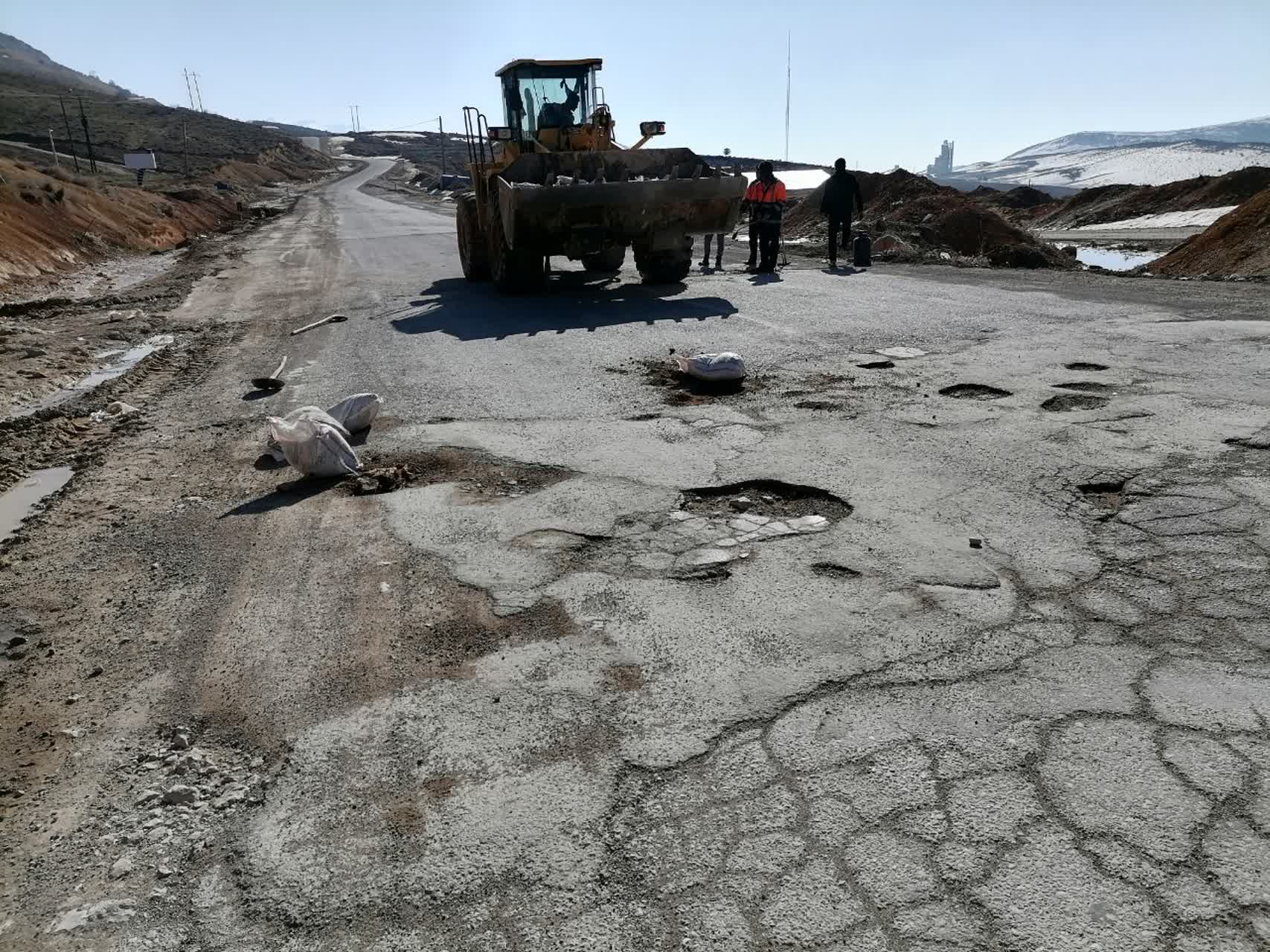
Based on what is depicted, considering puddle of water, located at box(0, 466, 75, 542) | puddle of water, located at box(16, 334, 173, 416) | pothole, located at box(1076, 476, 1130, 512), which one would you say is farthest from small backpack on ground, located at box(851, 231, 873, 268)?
puddle of water, located at box(0, 466, 75, 542)

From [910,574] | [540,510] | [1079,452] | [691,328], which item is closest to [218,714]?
[540,510]

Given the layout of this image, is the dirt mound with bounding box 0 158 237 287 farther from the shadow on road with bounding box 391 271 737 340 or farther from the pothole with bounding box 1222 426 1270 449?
the pothole with bounding box 1222 426 1270 449

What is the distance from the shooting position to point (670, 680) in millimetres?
3176

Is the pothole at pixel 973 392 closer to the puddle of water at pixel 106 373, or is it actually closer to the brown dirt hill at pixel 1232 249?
the puddle of water at pixel 106 373

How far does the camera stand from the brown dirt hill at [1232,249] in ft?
42.4

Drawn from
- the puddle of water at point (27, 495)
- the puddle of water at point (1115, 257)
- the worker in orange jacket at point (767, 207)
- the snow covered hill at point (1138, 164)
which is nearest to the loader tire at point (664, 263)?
the worker in orange jacket at point (767, 207)

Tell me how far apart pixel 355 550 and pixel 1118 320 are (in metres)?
7.54

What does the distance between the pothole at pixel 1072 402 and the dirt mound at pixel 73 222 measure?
15.7 metres

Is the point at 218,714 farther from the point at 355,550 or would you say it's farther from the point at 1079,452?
the point at 1079,452

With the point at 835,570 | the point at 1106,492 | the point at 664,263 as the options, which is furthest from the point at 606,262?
the point at 835,570

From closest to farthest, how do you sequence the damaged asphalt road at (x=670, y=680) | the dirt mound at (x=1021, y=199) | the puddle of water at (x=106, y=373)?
1. the damaged asphalt road at (x=670, y=680)
2. the puddle of water at (x=106, y=373)
3. the dirt mound at (x=1021, y=199)

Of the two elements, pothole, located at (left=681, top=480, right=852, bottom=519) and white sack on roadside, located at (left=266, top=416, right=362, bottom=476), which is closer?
pothole, located at (left=681, top=480, right=852, bottom=519)

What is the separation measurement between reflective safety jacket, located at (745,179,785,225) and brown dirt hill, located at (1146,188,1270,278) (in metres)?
5.90

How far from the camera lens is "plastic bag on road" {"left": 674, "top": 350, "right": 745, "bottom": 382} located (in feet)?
22.7
